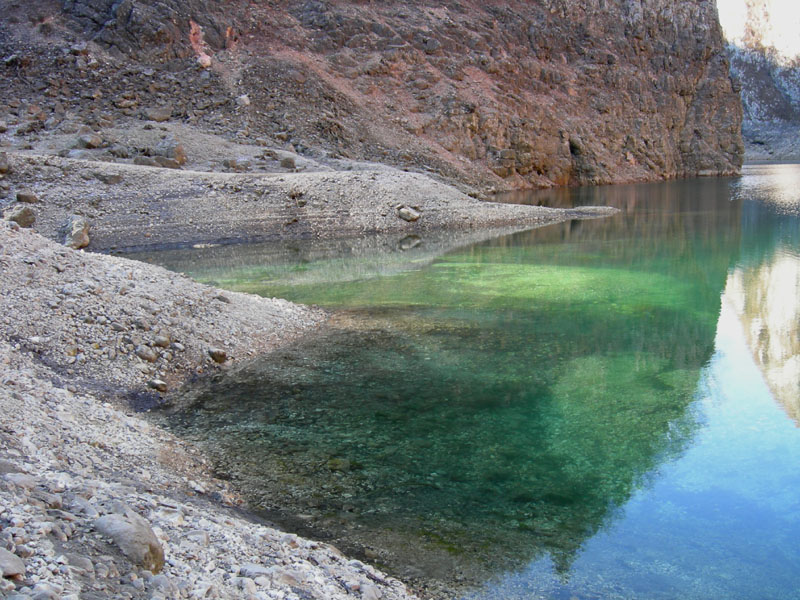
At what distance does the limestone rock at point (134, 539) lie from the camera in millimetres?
3664

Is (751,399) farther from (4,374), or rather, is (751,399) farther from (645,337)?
(4,374)

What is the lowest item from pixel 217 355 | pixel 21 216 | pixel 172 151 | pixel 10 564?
pixel 217 355

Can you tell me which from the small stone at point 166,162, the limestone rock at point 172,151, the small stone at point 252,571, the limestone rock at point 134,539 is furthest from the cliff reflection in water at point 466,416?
the limestone rock at point 172,151

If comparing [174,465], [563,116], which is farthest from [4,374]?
[563,116]

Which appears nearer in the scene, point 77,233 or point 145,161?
point 77,233

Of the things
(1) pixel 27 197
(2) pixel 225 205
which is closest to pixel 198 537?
(1) pixel 27 197

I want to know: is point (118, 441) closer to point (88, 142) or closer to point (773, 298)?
point (773, 298)

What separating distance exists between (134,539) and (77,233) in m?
18.1

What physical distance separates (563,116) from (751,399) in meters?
41.1

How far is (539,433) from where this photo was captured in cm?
705

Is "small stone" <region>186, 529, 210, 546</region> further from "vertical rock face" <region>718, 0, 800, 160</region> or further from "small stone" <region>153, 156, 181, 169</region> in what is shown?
"vertical rock face" <region>718, 0, 800, 160</region>

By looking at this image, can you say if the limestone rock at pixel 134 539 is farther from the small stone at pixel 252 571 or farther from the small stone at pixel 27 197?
the small stone at pixel 27 197

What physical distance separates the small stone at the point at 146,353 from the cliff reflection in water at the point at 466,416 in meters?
0.80

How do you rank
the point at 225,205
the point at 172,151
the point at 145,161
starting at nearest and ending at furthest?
the point at 225,205
the point at 145,161
the point at 172,151
